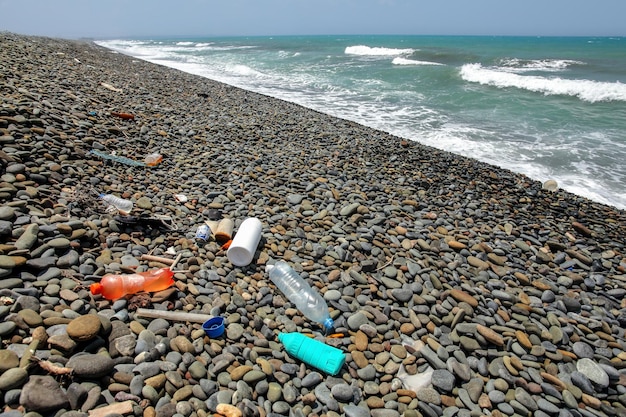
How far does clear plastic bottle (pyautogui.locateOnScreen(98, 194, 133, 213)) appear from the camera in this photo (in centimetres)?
412

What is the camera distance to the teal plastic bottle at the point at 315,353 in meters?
2.63

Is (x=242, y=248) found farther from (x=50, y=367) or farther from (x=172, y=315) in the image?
(x=50, y=367)

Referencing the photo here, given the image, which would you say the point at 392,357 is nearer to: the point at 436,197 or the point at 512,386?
the point at 512,386

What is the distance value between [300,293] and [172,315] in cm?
120

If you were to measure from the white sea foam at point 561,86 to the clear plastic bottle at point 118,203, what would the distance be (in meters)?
19.1

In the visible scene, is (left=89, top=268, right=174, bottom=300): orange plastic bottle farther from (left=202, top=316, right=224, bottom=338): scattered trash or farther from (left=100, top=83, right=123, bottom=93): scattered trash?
(left=100, top=83, right=123, bottom=93): scattered trash

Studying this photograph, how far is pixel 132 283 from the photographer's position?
2.91 meters

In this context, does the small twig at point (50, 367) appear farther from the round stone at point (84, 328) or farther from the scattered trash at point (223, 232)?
the scattered trash at point (223, 232)

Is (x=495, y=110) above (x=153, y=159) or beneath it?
above

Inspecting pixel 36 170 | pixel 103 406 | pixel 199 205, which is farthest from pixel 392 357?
pixel 36 170

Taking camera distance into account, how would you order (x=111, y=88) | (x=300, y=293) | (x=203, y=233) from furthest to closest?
(x=111, y=88) < (x=203, y=233) < (x=300, y=293)

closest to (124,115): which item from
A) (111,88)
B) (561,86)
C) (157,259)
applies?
(111,88)

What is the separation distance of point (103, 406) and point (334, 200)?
3.80 meters

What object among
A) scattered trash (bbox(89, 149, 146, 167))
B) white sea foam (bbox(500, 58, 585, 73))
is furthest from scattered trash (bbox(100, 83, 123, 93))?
white sea foam (bbox(500, 58, 585, 73))
